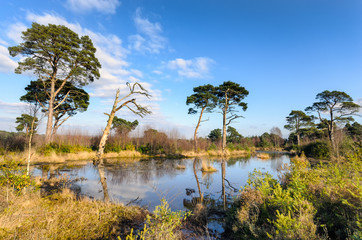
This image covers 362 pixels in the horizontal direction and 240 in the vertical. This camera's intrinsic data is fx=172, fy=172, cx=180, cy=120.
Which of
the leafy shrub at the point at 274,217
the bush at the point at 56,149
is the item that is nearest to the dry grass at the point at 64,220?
the leafy shrub at the point at 274,217

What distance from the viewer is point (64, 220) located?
141 inches

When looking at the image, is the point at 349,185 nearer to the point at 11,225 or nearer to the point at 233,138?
the point at 11,225

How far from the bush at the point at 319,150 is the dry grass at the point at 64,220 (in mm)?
20603

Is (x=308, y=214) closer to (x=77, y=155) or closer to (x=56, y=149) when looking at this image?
(x=77, y=155)

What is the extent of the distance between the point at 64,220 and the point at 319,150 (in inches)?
935

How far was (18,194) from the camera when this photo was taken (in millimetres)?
4484

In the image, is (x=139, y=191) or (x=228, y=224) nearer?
(x=228, y=224)

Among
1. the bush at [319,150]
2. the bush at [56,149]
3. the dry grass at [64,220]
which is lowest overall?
the dry grass at [64,220]

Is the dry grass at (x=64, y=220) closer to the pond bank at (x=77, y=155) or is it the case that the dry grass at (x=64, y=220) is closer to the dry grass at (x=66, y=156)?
the pond bank at (x=77, y=155)

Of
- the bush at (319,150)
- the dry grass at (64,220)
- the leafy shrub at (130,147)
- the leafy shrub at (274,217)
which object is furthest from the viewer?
the leafy shrub at (130,147)

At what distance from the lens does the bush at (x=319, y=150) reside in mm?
18091

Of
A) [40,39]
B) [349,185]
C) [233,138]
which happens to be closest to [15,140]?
[40,39]

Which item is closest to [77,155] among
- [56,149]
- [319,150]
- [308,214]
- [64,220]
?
[56,149]

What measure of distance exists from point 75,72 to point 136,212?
17.9 m
